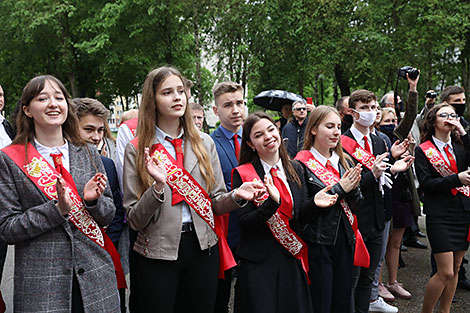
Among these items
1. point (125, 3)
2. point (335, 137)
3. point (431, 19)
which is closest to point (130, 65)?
point (125, 3)

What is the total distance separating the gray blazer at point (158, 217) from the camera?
250cm

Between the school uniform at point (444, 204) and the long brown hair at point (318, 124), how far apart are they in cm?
110

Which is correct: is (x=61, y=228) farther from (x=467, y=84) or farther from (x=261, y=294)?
(x=467, y=84)

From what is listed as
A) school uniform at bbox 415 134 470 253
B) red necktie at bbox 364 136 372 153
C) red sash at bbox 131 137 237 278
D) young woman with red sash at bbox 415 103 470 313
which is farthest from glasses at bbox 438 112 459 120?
red sash at bbox 131 137 237 278

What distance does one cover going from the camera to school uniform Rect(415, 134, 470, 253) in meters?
3.97

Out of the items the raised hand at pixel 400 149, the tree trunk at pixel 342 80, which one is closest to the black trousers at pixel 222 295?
the raised hand at pixel 400 149

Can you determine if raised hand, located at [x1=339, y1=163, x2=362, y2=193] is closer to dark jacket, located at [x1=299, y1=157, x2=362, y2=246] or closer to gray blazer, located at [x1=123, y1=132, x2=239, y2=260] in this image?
dark jacket, located at [x1=299, y1=157, x2=362, y2=246]

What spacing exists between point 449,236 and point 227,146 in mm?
2317

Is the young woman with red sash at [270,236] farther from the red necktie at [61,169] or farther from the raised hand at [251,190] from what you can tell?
the red necktie at [61,169]

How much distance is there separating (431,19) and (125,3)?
13.2m

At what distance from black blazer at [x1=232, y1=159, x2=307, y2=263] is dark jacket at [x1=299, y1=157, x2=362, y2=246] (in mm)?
125

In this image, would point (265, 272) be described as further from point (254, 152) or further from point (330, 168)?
point (330, 168)

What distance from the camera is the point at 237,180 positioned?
10.4ft

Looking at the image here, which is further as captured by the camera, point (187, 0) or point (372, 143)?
point (187, 0)
